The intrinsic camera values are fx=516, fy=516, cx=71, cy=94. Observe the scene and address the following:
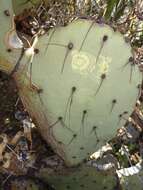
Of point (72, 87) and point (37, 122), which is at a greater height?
point (72, 87)

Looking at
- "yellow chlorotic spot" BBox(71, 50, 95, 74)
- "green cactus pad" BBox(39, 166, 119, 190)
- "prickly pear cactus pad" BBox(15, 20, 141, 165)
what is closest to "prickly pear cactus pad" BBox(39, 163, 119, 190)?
"green cactus pad" BBox(39, 166, 119, 190)

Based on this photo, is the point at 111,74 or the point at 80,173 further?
the point at 80,173

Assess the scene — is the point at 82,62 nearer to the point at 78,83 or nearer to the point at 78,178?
the point at 78,83

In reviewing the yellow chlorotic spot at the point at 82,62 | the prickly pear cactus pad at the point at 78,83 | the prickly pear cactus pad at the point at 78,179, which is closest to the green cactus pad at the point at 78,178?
the prickly pear cactus pad at the point at 78,179

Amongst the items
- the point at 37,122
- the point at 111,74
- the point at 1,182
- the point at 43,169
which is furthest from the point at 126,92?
the point at 1,182

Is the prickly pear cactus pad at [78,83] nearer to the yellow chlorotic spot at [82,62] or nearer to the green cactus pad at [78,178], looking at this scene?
the yellow chlorotic spot at [82,62]

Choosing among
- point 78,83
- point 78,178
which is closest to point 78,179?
point 78,178

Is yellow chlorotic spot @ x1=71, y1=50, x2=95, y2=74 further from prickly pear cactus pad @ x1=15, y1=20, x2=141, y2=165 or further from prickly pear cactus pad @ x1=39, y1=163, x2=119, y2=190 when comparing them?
prickly pear cactus pad @ x1=39, y1=163, x2=119, y2=190

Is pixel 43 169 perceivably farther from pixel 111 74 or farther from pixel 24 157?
pixel 111 74
